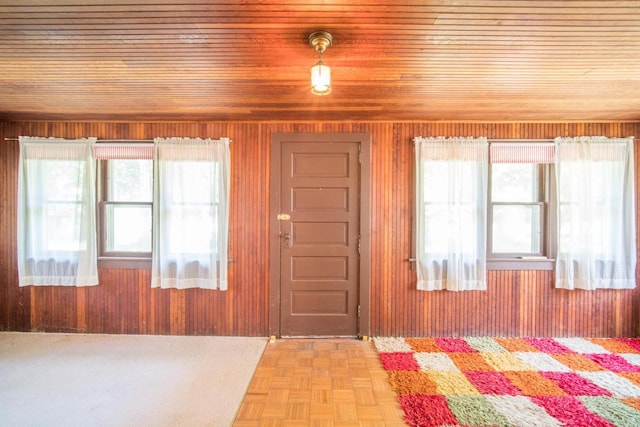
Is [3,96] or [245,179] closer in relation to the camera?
[3,96]

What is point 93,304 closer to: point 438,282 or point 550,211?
point 438,282

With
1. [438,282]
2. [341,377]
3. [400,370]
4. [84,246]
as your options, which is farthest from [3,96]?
[438,282]

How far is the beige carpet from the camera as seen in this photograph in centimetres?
214

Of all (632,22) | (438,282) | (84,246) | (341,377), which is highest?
(632,22)

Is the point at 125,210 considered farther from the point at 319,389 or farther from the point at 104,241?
the point at 319,389

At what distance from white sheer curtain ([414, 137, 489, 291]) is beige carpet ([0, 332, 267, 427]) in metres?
1.97

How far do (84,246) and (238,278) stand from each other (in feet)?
5.37

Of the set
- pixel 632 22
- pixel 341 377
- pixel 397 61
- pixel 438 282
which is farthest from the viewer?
pixel 438 282

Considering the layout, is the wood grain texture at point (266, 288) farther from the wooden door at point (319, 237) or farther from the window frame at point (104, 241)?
the wooden door at point (319, 237)

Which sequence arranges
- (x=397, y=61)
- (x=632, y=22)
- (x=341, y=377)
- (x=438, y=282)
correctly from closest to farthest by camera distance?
(x=632, y=22) → (x=397, y=61) → (x=341, y=377) → (x=438, y=282)

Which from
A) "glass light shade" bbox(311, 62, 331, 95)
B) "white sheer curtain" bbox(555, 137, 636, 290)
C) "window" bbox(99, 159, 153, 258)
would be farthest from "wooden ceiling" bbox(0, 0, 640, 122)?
"window" bbox(99, 159, 153, 258)

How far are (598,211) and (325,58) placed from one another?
3.23m

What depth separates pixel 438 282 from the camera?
133 inches

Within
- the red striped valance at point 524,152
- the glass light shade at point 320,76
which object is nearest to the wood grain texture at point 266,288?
the red striped valance at point 524,152
